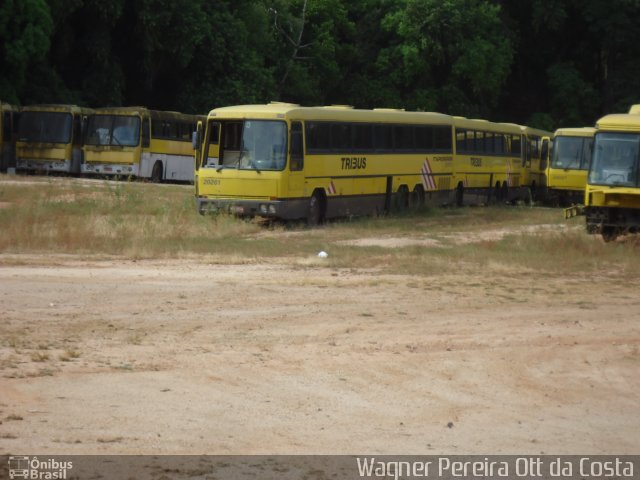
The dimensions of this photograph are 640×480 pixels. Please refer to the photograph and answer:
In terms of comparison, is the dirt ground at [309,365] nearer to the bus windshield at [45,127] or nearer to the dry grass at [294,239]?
the dry grass at [294,239]

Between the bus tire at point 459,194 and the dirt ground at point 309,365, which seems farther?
the bus tire at point 459,194

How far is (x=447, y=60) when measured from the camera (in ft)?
209

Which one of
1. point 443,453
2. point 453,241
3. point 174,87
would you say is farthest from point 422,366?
point 174,87

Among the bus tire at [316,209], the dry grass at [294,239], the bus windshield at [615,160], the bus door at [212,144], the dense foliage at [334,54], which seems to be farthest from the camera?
the dense foliage at [334,54]

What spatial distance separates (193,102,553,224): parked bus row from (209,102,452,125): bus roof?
0.09 ft

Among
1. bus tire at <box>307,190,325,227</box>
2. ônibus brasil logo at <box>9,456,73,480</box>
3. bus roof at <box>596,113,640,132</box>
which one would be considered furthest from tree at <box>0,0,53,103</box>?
ônibus brasil logo at <box>9,456,73,480</box>

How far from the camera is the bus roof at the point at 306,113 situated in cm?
2836

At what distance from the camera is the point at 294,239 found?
25.3 metres

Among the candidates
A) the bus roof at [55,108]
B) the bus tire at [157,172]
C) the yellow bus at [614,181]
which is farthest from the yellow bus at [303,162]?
the bus roof at [55,108]

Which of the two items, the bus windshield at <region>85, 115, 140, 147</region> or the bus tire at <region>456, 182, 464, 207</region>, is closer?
the bus tire at <region>456, 182, 464, 207</region>

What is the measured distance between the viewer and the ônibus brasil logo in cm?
784

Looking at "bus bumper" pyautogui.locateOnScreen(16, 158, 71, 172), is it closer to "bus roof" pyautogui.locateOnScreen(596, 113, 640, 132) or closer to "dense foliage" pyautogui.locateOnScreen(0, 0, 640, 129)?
"dense foliage" pyautogui.locateOnScreen(0, 0, 640, 129)

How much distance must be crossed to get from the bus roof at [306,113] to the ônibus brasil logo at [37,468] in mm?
20429

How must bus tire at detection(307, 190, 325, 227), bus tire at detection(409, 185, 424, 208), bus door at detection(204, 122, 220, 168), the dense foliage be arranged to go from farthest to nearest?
the dense foliage, bus tire at detection(409, 185, 424, 208), bus tire at detection(307, 190, 325, 227), bus door at detection(204, 122, 220, 168)
